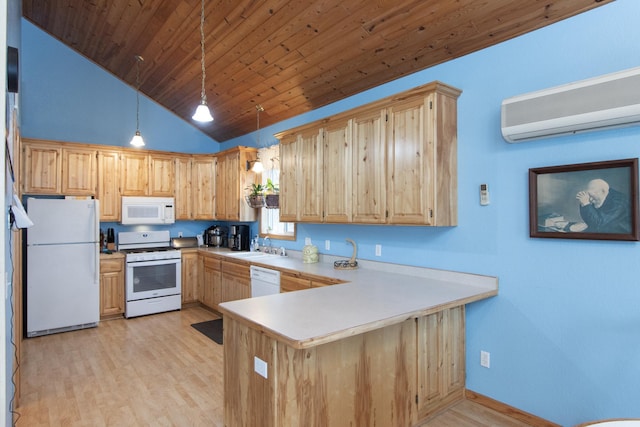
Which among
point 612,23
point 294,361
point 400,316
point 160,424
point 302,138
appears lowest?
point 160,424

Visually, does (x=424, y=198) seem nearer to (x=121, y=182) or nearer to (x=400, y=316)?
(x=400, y=316)

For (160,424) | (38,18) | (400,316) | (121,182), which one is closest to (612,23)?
(400,316)

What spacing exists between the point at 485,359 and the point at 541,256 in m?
0.90

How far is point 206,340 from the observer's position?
13.5 ft

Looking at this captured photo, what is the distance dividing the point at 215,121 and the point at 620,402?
5.61m

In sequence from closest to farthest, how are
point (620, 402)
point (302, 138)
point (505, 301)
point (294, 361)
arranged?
point (294, 361) < point (620, 402) < point (505, 301) < point (302, 138)

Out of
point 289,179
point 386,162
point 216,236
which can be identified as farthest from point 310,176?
point 216,236

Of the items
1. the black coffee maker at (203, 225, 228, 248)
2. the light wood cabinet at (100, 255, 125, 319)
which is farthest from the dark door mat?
the black coffee maker at (203, 225, 228, 248)

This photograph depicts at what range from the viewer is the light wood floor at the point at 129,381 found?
2.58m

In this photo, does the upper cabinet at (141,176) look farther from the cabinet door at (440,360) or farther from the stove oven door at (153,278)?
the cabinet door at (440,360)

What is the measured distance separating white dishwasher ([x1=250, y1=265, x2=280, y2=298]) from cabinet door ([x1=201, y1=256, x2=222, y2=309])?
1.07 meters

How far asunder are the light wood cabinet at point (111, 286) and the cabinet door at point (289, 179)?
8.23 ft

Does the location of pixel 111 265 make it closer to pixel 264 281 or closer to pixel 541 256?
pixel 264 281

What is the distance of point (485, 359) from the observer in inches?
108
